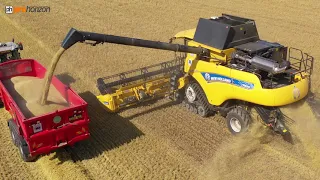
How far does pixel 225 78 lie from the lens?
328 inches

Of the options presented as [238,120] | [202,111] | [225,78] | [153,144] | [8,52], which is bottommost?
[153,144]

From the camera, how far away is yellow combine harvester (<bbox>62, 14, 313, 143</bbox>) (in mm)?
7805

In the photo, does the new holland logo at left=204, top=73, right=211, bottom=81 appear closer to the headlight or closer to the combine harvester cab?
the combine harvester cab

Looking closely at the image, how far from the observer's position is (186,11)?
2033cm

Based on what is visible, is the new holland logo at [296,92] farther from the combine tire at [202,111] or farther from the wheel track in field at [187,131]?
the combine tire at [202,111]

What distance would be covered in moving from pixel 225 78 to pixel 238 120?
3.39ft

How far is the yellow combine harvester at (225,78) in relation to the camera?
7.80 metres

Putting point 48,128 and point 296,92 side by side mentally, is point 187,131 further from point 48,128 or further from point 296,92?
point 48,128

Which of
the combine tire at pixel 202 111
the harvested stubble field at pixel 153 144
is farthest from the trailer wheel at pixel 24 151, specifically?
Result: the combine tire at pixel 202 111

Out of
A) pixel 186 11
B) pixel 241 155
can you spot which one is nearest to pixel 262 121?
pixel 241 155

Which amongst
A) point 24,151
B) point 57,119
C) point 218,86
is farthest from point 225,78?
point 24,151

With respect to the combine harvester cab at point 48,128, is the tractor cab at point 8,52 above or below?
above

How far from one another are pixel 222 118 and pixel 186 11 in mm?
12100

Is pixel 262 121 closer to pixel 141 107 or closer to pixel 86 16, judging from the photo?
pixel 141 107
